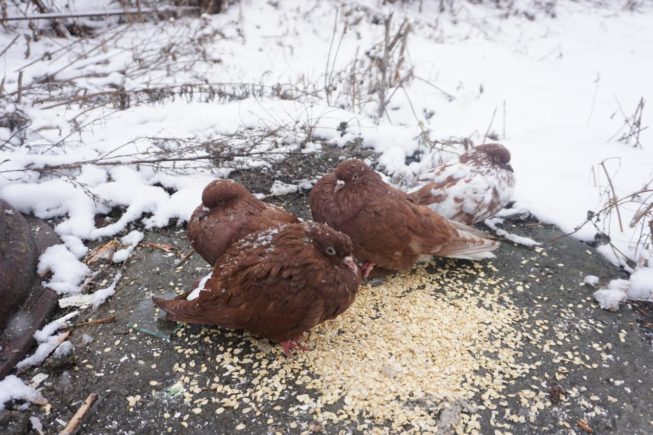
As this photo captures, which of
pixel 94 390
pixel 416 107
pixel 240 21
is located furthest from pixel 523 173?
pixel 240 21

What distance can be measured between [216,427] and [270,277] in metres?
0.76

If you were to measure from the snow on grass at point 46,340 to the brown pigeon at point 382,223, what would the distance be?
1692 millimetres

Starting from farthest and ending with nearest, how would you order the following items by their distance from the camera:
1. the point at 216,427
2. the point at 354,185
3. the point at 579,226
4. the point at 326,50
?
the point at 326,50, the point at 579,226, the point at 354,185, the point at 216,427

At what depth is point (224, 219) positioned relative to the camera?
282 cm

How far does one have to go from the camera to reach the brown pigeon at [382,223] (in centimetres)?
296

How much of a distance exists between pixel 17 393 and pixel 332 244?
1.76 metres

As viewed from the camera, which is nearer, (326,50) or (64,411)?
(64,411)

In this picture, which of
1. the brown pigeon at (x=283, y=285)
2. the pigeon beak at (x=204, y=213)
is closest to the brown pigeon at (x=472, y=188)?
the brown pigeon at (x=283, y=285)

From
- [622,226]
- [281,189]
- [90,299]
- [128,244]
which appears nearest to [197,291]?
[90,299]

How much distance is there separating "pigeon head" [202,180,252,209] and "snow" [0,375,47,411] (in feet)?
4.43

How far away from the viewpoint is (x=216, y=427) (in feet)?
7.16

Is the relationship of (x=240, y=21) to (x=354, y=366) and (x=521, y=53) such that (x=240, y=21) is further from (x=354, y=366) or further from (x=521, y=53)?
(x=354, y=366)

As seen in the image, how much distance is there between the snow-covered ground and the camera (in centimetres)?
364

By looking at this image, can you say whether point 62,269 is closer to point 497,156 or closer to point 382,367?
point 382,367
